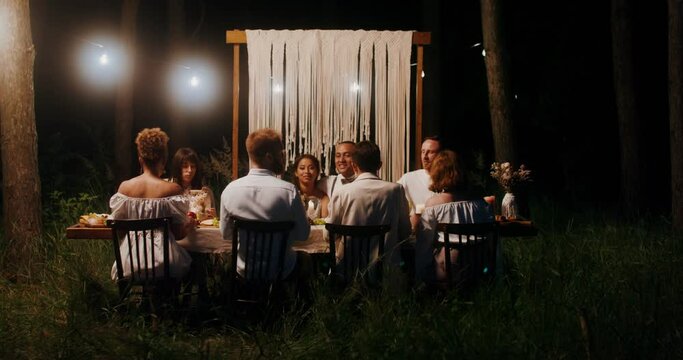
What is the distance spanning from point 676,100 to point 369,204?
3969mm

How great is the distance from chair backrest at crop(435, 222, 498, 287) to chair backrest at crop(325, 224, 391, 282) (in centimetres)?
→ 41

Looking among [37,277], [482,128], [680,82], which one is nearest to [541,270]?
[680,82]

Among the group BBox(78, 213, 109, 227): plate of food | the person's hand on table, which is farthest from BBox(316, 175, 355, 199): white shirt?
BBox(78, 213, 109, 227): plate of food

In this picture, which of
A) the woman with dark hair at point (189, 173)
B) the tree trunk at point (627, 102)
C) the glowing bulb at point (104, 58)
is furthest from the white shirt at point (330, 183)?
the glowing bulb at point (104, 58)

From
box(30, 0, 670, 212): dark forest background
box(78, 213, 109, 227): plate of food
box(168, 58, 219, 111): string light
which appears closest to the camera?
box(78, 213, 109, 227): plate of food

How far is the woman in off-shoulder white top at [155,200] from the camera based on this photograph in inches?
187

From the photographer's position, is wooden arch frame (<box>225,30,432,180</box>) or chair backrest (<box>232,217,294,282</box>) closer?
chair backrest (<box>232,217,294,282</box>)

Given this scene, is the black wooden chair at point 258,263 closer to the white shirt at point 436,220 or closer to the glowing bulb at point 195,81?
the white shirt at point 436,220

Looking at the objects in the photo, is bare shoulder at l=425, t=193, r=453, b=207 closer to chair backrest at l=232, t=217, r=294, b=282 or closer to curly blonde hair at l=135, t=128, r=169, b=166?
chair backrest at l=232, t=217, r=294, b=282

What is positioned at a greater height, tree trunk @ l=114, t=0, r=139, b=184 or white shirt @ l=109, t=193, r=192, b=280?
tree trunk @ l=114, t=0, r=139, b=184

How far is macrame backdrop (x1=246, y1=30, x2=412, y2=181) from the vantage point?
245 inches

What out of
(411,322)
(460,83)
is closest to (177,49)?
(460,83)

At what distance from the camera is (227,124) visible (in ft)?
63.0

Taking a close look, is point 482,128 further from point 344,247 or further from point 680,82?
point 344,247
